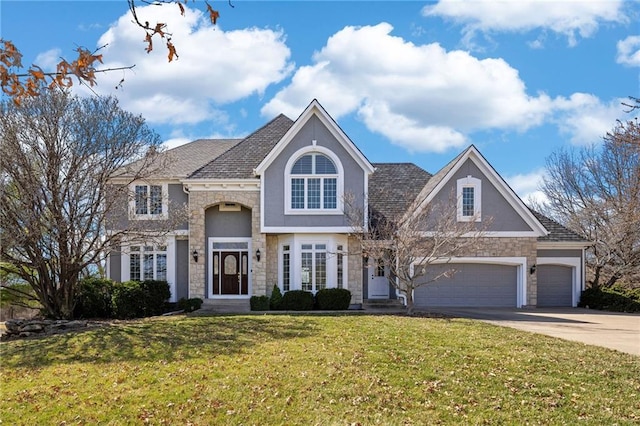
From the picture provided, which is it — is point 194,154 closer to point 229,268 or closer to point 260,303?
point 229,268

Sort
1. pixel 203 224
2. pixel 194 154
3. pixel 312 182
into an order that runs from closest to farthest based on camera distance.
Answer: pixel 312 182, pixel 203 224, pixel 194 154

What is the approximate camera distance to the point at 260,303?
20.8 meters

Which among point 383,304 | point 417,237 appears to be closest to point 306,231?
point 383,304

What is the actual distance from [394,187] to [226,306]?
33.5 feet

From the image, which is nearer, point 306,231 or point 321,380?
point 321,380

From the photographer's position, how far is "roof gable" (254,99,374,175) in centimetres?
2192

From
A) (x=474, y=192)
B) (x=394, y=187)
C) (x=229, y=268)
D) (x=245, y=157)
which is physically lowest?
(x=229, y=268)

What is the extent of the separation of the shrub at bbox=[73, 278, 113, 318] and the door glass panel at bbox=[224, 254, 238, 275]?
4.81 m

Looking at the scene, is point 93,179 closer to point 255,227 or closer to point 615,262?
point 255,227

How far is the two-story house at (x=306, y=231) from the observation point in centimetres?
2214

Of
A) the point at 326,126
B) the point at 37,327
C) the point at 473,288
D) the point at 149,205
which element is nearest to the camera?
the point at 37,327

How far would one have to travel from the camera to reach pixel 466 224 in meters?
21.1

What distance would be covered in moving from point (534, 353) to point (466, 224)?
33.5 feet

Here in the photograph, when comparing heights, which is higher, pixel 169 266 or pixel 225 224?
pixel 225 224
